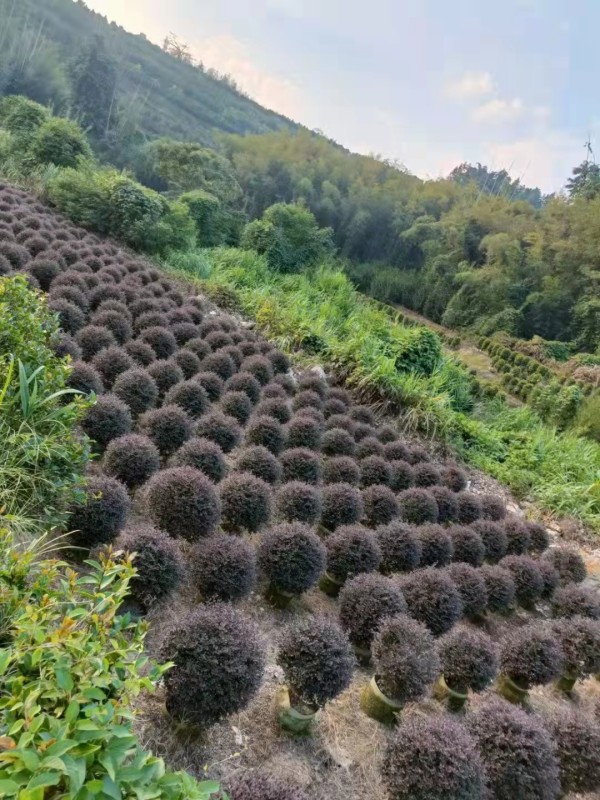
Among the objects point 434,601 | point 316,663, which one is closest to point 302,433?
point 434,601

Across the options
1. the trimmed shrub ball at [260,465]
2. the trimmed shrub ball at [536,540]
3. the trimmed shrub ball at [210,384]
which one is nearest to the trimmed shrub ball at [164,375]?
the trimmed shrub ball at [210,384]

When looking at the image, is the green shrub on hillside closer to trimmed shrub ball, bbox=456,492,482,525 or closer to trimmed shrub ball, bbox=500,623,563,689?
trimmed shrub ball, bbox=500,623,563,689

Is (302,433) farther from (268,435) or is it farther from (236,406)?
(236,406)

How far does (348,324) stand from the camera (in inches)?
351

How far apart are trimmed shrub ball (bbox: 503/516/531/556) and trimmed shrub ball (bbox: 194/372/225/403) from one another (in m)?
3.09

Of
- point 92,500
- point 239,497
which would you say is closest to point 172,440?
point 239,497

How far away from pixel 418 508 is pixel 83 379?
2.93 metres

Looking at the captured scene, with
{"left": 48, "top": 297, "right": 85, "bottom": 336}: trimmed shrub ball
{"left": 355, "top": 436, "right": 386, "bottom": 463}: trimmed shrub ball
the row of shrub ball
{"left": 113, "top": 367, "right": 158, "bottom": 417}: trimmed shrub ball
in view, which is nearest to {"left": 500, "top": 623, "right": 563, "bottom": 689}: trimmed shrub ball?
the row of shrub ball

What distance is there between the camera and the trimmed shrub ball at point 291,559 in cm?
277

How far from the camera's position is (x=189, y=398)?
427cm

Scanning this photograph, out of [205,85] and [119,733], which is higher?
[205,85]

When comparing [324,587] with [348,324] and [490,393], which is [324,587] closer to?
[348,324]

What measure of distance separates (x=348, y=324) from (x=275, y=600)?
660 cm

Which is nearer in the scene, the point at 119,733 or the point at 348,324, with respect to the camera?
the point at 119,733
